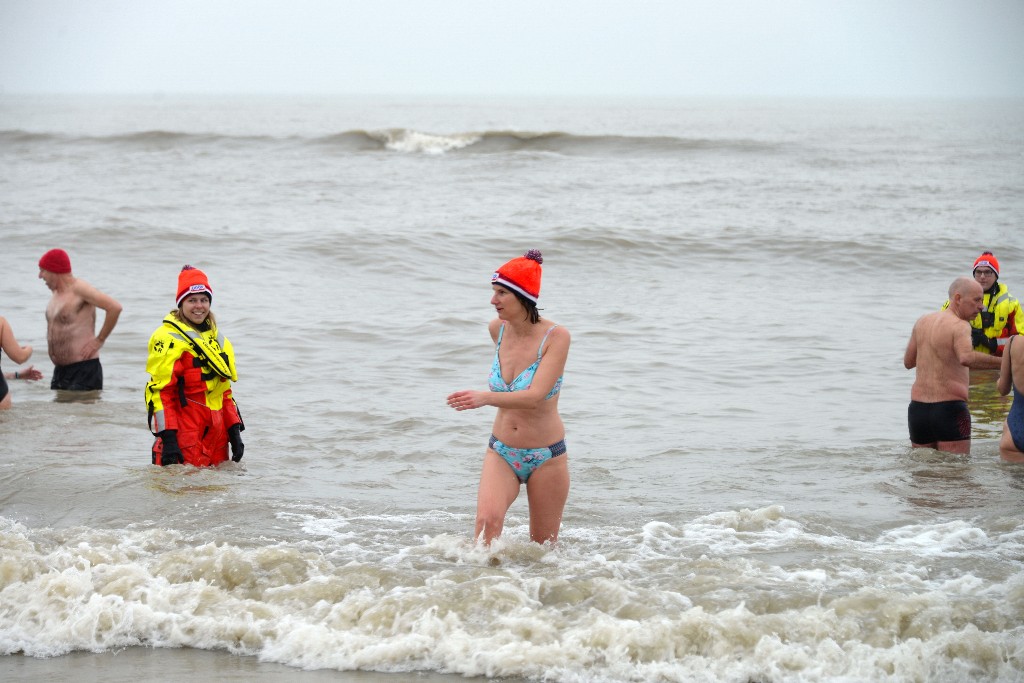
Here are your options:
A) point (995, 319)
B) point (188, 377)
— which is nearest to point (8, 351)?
point (188, 377)

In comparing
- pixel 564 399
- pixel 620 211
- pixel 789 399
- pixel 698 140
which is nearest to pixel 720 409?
pixel 789 399

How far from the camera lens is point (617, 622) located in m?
5.28

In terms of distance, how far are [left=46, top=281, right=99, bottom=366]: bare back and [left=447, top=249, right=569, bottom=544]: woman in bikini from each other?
544 cm

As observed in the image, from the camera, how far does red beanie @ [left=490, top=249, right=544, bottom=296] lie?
5516 mm

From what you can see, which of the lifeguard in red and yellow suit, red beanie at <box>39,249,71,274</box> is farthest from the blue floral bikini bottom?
red beanie at <box>39,249,71,274</box>

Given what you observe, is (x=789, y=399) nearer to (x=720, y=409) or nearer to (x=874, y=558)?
(x=720, y=409)

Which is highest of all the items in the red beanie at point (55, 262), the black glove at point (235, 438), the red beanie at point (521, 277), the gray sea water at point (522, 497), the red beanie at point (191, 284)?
the red beanie at point (521, 277)

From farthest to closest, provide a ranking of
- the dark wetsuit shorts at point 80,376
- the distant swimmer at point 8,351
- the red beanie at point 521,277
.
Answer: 1. the dark wetsuit shorts at point 80,376
2. the distant swimmer at point 8,351
3. the red beanie at point 521,277

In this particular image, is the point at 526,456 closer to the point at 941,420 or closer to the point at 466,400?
the point at 466,400

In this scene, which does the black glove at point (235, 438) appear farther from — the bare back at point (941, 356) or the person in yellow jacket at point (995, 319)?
the person in yellow jacket at point (995, 319)

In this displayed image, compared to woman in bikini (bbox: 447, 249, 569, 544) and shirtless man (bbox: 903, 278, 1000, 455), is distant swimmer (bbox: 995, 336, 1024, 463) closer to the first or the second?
shirtless man (bbox: 903, 278, 1000, 455)

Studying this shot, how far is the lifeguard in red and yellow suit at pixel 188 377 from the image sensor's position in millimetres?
6816

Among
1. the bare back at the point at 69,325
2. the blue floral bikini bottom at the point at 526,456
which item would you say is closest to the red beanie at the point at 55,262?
the bare back at the point at 69,325

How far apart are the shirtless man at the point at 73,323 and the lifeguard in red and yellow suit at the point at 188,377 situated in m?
2.83
